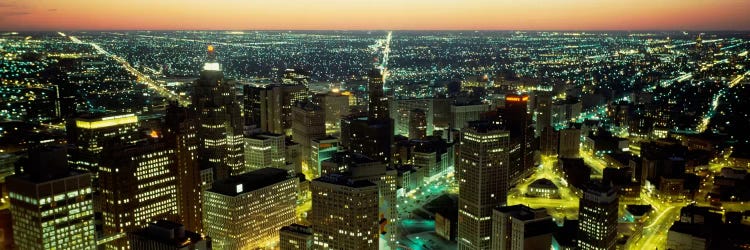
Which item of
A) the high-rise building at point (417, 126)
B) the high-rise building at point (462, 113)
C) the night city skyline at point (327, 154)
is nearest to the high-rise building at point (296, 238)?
the night city skyline at point (327, 154)

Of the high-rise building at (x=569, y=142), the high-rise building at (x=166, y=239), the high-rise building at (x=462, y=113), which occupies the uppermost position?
the high-rise building at (x=166, y=239)

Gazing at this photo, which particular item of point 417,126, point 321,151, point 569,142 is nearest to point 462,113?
point 417,126

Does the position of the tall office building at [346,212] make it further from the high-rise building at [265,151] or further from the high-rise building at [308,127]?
the high-rise building at [308,127]

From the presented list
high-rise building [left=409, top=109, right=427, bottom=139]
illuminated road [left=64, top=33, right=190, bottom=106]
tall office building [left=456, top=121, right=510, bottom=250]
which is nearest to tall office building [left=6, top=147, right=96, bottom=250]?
tall office building [left=456, top=121, right=510, bottom=250]

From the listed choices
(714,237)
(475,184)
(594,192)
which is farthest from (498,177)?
(714,237)

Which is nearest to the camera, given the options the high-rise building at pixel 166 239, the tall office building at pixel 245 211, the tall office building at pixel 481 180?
the high-rise building at pixel 166 239

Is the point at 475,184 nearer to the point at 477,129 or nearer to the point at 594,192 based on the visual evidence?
the point at 477,129
